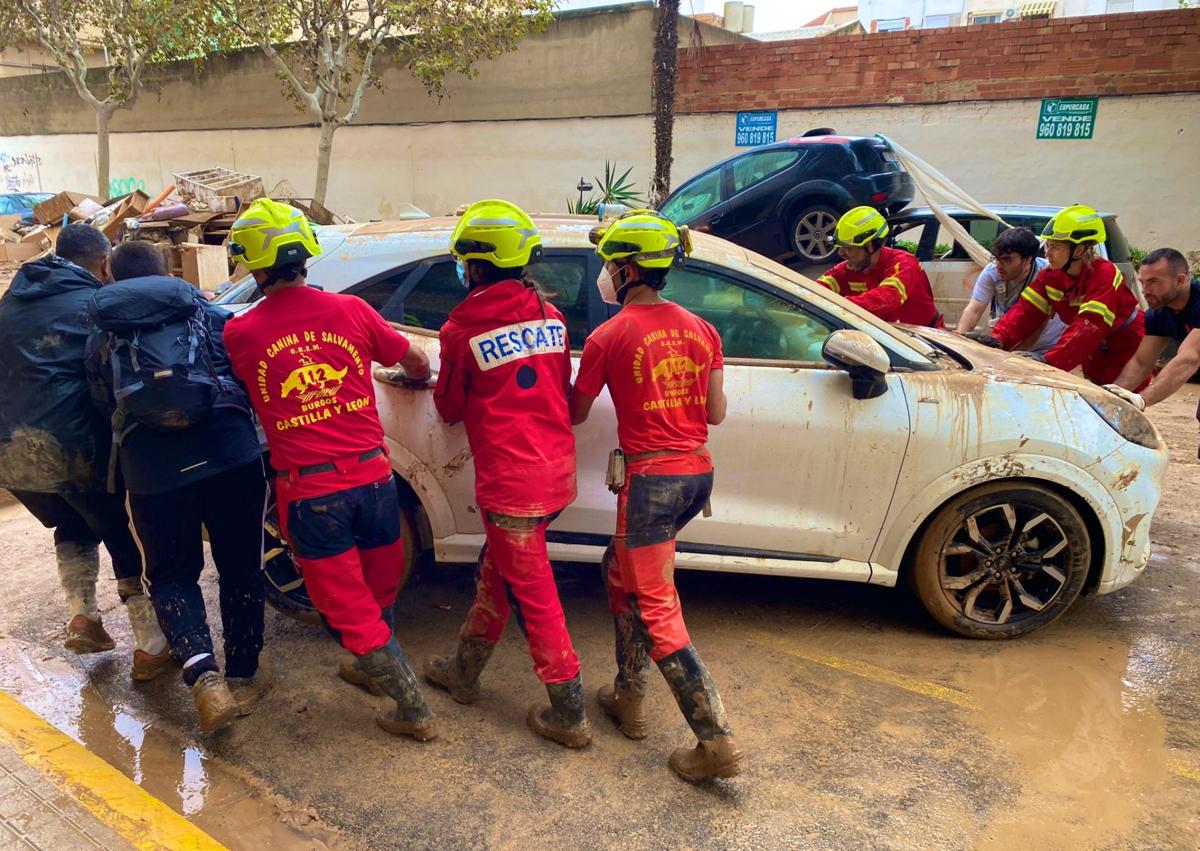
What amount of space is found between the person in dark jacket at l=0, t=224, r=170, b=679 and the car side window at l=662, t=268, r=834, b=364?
235cm

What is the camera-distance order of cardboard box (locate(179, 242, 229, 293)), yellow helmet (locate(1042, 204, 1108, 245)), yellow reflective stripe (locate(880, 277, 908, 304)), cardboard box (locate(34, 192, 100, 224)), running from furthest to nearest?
cardboard box (locate(34, 192, 100, 224))
cardboard box (locate(179, 242, 229, 293))
yellow reflective stripe (locate(880, 277, 908, 304))
yellow helmet (locate(1042, 204, 1108, 245))

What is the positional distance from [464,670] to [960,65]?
13.7m

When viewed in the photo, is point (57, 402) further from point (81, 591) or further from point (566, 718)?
point (566, 718)

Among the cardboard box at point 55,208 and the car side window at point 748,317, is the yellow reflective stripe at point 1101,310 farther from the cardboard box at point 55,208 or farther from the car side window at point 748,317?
the cardboard box at point 55,208

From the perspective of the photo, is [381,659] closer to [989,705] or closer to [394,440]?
[394,440]

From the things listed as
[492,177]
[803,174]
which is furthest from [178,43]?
[803,174]

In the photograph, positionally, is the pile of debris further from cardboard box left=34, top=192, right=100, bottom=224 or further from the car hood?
the car hood

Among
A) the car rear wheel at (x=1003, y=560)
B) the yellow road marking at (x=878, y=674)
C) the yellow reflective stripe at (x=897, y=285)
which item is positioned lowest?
the yellow road marking at (x=878, y=674)

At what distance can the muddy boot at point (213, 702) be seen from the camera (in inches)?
112

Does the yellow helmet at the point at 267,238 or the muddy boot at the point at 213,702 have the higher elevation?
the yellow helmet at the point at 267,238

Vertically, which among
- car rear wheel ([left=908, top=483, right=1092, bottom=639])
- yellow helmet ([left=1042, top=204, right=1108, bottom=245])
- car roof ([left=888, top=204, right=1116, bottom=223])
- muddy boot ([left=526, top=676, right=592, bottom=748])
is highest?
yellow helmet ([left=1042, top=204, right=1108, bottom=245])

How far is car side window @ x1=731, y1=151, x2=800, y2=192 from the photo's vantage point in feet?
29.2

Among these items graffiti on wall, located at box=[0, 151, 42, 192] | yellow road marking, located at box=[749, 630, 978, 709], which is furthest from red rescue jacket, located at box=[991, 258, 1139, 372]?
graffiti on wall, located at box=[0, 151, 42, 192]

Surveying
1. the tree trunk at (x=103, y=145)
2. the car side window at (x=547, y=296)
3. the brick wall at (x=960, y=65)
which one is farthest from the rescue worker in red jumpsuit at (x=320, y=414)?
the tree trunk at (x=103, y=145)
